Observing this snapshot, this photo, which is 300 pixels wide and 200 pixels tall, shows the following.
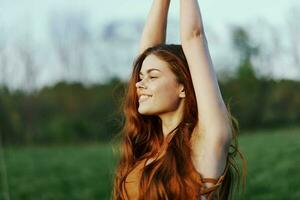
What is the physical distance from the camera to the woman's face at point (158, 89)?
5.57 ft

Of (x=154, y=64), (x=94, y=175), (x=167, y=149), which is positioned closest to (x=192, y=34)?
(x=154, y=64)

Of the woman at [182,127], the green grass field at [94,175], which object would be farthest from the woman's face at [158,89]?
the green grass field at [94,175]

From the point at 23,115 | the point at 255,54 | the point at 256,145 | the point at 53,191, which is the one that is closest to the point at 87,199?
the point at 53,191

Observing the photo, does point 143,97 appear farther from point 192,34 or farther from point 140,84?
point 192,34

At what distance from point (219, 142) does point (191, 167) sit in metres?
0.08

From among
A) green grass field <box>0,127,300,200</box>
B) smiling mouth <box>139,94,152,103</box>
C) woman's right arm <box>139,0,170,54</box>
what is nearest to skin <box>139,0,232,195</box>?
smiling mouth <box>139,94,152,103</box>

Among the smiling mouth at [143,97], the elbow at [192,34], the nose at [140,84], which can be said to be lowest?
the smiling mouth at [143,97]

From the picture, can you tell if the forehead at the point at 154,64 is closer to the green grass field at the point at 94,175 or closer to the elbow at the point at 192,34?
the elbow at the point at 192,34

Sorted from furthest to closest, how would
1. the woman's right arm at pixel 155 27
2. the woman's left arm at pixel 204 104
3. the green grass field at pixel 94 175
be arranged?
the green grass field at pixel 94 175 < the woman's right arm at pixel 155 27 < the woman's left arm at pixel 204 104

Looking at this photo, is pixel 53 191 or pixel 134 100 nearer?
pixel 134 100

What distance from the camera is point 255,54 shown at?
54.3 feet

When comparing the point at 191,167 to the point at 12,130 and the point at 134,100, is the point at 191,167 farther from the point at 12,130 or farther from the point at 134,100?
the point at 12,130

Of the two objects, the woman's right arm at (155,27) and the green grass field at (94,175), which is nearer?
the woman's right arm at (155,27)

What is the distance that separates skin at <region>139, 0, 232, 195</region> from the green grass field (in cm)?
464
